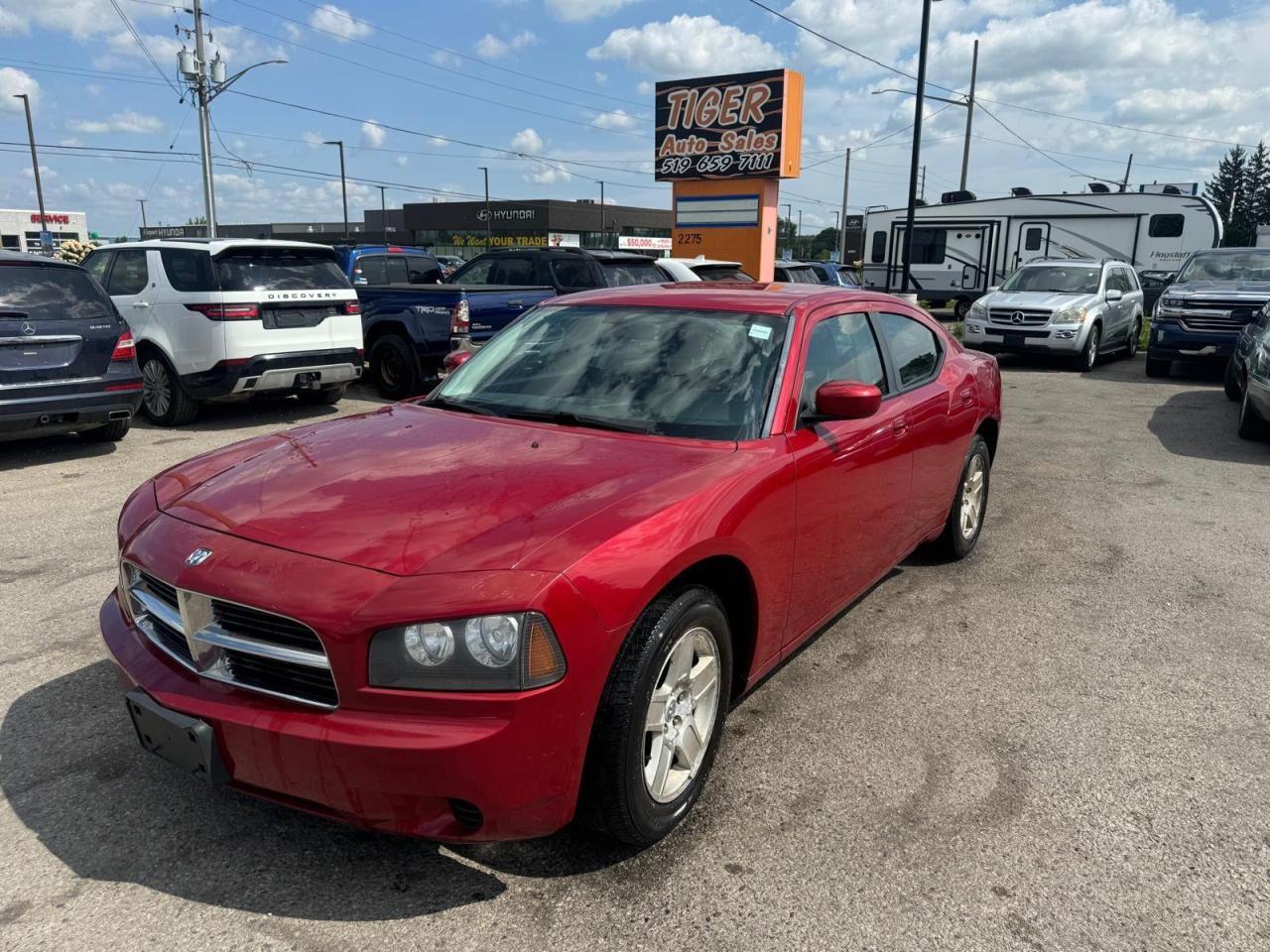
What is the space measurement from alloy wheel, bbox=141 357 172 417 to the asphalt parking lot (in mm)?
4325

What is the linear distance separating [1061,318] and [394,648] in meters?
14.6

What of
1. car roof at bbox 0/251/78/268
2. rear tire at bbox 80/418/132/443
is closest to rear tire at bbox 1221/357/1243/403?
rear tire at bbox 80/418/132/443

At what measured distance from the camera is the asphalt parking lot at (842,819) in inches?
94.6

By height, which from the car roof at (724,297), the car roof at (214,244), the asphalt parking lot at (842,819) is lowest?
the asphalt parking lot at (842,819)

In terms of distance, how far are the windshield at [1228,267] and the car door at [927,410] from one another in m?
11.9

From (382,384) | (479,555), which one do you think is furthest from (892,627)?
(382,384)

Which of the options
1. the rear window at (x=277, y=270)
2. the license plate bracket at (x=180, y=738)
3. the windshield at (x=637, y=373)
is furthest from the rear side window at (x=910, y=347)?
the rear window at (x=277, y=270)

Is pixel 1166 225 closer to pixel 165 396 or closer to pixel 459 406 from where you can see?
pixel 165 396

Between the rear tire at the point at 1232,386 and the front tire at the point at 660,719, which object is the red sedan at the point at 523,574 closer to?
the front tire at the point at 660,719

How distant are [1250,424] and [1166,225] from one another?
15211 mm

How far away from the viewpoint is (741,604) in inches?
119

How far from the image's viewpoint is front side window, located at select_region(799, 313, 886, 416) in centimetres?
353

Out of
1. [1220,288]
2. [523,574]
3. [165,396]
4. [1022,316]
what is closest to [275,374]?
[165,396]

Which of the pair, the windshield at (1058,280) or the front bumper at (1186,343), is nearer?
the front bumper at (1186,343)
